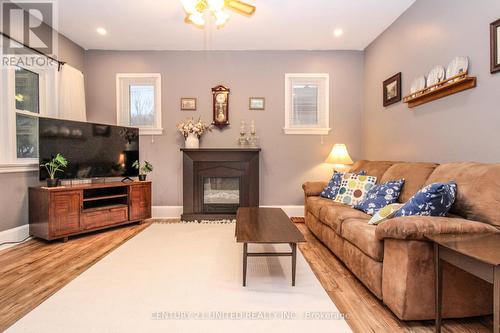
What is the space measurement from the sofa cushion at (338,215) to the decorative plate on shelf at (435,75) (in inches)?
61.4

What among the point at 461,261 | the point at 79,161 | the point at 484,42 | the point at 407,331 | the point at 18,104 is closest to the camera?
the point at 461,261

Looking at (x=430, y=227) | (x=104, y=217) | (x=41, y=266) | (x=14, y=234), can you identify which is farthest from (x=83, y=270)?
(x=430, y=227)

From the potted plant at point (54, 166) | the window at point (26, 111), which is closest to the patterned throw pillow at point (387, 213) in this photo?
the potted plant at point (54, 166)

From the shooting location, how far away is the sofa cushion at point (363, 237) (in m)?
1.87

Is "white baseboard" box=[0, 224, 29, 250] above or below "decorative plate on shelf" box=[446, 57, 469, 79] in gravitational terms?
below

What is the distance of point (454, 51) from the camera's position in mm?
2518

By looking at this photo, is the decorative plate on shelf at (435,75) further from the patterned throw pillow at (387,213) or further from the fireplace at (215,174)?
the fireplace at (215,174)

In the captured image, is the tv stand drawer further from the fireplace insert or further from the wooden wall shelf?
the wooden wall shelf

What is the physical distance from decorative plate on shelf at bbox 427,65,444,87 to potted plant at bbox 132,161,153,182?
4.00 m

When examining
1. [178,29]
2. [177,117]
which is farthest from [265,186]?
[178,29]

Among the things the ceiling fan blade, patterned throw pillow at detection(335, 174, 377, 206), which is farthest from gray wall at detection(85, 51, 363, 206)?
the ceiling fan blade

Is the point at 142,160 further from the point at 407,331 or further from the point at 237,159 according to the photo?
the point at 407,331

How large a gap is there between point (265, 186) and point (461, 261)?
11.2 feet

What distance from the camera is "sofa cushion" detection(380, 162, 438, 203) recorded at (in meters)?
2.50
